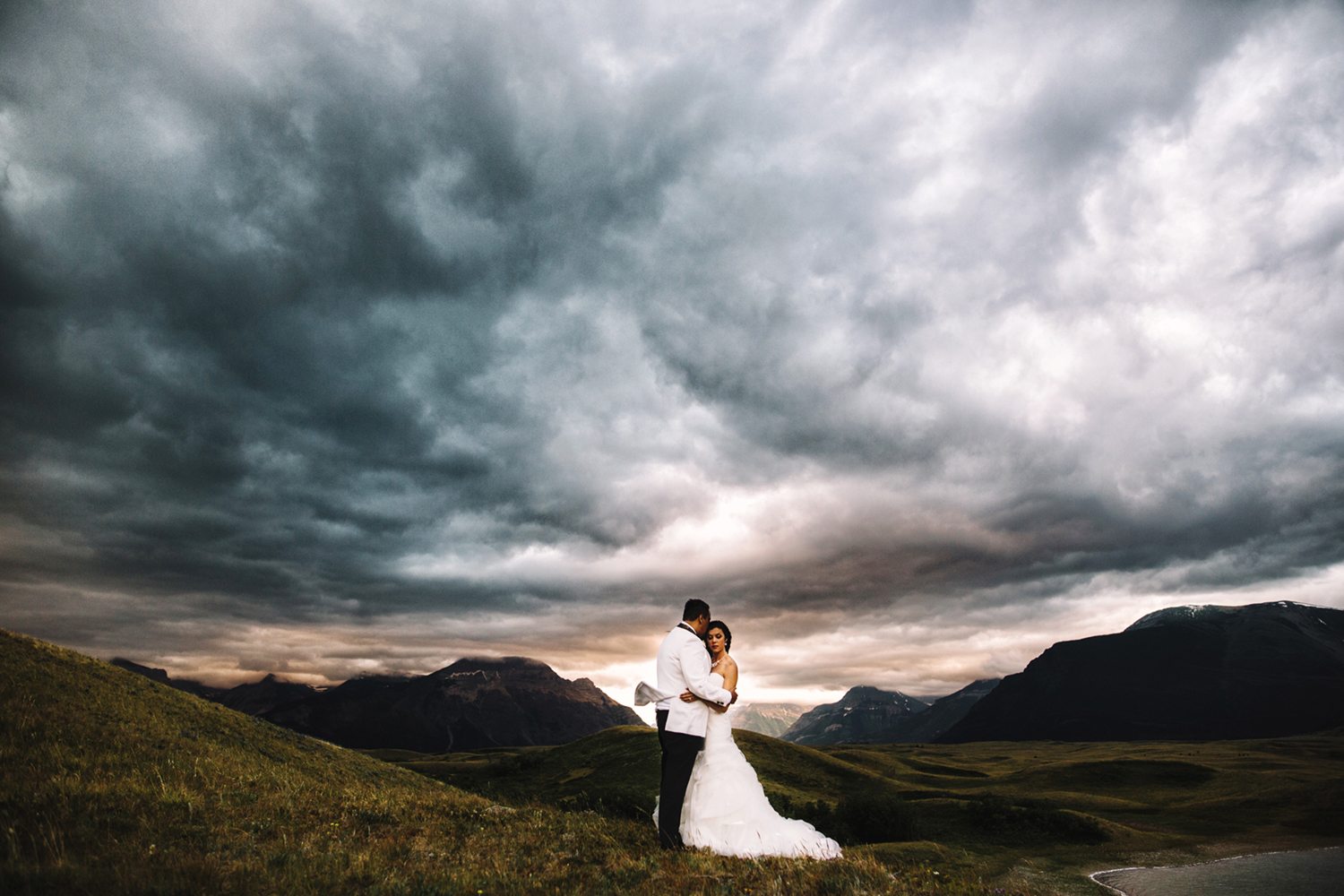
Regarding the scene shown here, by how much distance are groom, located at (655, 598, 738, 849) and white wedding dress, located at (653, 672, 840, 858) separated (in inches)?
17.2

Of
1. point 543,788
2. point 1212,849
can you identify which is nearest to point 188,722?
point 1212,849

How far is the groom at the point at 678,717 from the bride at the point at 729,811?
10.8 inches

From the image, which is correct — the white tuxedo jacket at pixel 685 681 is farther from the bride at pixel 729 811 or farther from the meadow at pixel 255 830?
the meadow at pixel 255 830

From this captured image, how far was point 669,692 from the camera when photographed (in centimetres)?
1294

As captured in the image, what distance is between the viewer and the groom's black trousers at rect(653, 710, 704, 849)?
12.4 meters

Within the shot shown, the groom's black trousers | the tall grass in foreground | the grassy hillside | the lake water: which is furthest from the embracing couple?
the lake water

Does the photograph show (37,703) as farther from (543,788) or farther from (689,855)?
(543,788)

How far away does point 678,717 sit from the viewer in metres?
12.7

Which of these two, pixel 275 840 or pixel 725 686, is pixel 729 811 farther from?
pixel 275 840

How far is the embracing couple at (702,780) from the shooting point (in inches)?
491

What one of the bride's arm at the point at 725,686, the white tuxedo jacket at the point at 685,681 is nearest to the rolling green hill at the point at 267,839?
the white tuxedo jacket at the point at 685,681

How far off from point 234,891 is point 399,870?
7.91ft

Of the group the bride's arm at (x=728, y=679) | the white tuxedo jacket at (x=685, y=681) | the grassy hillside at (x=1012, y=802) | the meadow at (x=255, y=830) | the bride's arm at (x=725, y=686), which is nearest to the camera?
the meadow at (x=255, y=830)

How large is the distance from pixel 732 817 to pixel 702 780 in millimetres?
947
